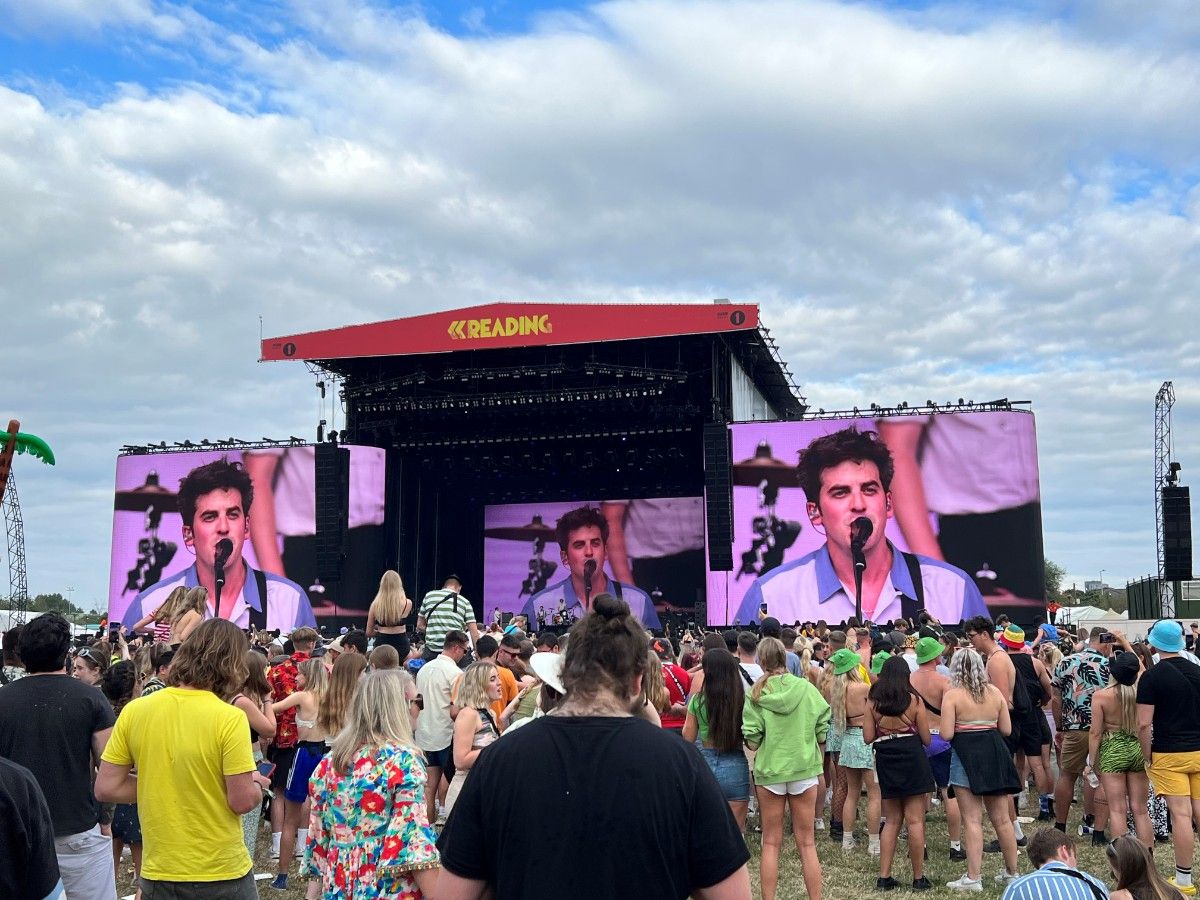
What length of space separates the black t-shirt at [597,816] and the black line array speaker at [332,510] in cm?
2428

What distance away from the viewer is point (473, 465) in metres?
29.3

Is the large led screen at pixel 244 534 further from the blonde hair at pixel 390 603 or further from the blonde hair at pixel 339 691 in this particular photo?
the blonde hair at pixel 339 691

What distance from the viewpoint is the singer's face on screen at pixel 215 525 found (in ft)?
87.9

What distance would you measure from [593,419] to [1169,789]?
68.4ft

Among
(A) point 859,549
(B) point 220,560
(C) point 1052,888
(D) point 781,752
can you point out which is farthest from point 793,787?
(B) point 220,560

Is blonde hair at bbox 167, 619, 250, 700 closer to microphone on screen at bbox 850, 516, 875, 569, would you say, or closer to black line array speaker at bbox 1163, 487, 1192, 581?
microphone on screen at bbox 850, 516, 875, 569

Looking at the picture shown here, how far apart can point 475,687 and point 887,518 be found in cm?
1924

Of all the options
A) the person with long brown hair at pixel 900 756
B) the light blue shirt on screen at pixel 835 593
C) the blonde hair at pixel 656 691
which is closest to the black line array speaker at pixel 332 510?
the light blue shirt on screen at pixel 835 593

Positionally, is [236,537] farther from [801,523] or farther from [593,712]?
[593,712]

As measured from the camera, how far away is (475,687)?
553 centimetres

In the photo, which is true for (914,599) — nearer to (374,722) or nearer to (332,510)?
(332,510)

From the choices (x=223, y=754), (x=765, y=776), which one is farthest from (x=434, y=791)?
(x=223, y=754)

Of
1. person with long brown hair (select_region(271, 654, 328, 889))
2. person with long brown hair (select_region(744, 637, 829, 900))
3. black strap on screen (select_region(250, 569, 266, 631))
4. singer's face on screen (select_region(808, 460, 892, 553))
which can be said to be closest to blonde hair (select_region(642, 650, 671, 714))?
person with long brown hair (select_region(744, 637, 829, 900))

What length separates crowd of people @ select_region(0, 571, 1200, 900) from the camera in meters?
2.16
